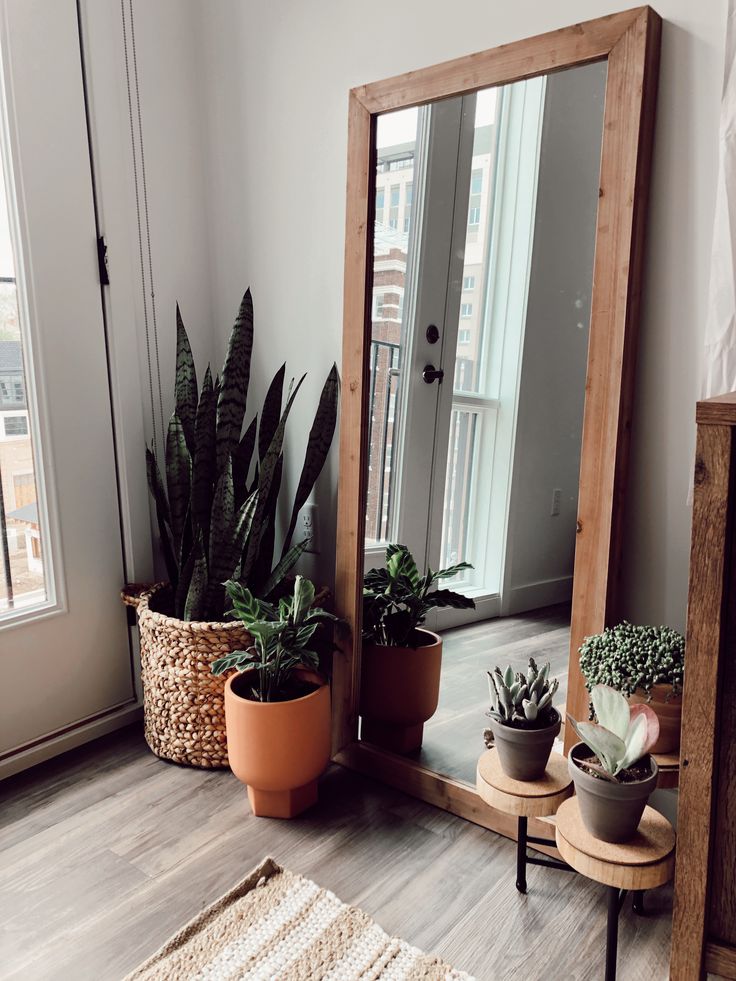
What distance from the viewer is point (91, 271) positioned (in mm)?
1906

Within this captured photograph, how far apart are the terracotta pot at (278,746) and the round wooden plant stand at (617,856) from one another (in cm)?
65

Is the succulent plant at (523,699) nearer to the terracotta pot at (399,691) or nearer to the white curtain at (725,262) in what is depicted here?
the terracotta pot at (399,691)

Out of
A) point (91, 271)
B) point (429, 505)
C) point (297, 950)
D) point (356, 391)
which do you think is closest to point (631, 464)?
point (429, 505)

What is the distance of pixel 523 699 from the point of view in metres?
1.33

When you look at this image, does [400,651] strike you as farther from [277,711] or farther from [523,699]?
[523,699]

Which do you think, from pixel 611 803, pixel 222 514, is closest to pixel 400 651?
pixel 222 514

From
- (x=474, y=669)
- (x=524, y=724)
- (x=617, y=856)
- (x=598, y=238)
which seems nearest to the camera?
(x=617, y=856)

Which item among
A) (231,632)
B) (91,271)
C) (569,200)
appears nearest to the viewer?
(569,200)

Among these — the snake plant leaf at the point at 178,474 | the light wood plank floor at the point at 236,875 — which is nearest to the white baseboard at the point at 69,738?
the light wood plank floor at the point at 236,875

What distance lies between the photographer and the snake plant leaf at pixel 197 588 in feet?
5.92

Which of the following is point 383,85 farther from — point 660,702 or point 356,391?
point 660,702

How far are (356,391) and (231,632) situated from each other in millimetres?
662

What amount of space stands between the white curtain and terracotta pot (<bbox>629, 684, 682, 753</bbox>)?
1.78 feet

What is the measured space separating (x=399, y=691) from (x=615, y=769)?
776 millimetres
